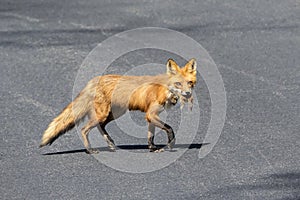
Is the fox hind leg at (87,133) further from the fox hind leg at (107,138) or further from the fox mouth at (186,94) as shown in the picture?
the fox mouth at (186,94)

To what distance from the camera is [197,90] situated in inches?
406

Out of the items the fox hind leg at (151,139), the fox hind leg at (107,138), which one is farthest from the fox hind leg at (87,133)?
the fox hind leg at (151,139)

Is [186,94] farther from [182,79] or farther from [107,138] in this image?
[107,138]

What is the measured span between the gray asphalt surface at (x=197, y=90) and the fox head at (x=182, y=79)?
75 centimetres

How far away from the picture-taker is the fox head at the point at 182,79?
25.4ft

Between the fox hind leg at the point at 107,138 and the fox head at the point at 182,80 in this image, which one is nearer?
the fox head at the point at 182,80

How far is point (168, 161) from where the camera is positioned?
26.5 ft

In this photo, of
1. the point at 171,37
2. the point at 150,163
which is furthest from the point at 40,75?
the point at 150,163

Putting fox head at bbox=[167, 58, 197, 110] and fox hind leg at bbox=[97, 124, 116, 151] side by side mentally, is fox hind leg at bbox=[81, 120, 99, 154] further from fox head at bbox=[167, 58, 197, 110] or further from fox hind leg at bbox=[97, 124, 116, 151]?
fox head at bbox=[167, 58, 197, 110]

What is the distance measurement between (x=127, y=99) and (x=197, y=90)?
8.06 feet

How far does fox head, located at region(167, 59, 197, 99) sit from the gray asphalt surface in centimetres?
75

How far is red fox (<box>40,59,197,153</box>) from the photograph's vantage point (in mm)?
7820

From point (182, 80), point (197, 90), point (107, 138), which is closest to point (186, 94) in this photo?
point (182, 80)

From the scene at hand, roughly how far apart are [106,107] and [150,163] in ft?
2.18
